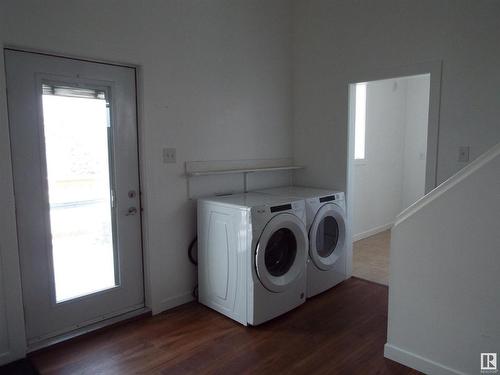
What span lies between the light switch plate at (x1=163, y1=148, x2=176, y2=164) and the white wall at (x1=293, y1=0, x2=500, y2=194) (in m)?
1.52

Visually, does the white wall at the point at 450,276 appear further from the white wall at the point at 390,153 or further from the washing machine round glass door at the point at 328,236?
the white wall at the point at 390,153

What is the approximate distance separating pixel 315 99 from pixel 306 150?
1.75 ft

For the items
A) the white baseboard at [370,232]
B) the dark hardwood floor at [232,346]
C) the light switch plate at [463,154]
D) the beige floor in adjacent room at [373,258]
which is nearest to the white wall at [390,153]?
the white baseboard at [370,232]

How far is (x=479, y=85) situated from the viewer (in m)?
2.52

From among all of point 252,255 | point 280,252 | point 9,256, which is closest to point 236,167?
point 280,252

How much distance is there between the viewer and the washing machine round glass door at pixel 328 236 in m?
3.02

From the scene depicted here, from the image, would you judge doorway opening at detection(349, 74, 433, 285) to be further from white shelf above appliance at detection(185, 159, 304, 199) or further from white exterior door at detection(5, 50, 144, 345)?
white exterior door at detection(5, 50, 144, 345)

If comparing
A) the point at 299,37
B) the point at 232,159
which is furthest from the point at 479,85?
the point at 232,159

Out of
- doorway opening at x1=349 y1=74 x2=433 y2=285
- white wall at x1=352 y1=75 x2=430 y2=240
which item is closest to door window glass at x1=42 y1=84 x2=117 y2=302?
doorway opening at x1=349 y1=74 x2=433 y2=285

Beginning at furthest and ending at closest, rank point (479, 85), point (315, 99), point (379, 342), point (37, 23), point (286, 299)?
point (315, 99), point (286, 299), point (479, 85), point (379, 342), point (37, 23)

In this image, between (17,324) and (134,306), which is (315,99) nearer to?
(134,306)

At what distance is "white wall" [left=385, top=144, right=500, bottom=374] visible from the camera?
1714 millimetres

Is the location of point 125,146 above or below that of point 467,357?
above

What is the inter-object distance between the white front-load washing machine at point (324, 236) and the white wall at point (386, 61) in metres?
0.35
